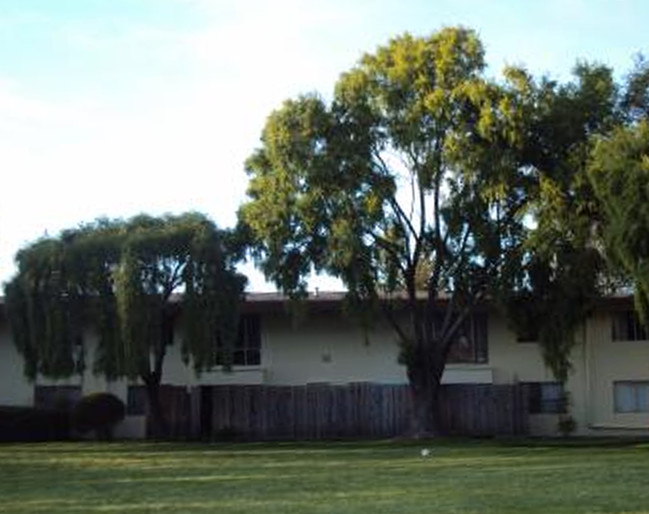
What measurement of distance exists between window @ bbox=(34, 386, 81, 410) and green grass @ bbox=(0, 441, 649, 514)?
12.9m

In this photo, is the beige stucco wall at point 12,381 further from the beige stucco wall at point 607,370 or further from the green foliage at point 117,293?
the beige stucco wall at point 607,370

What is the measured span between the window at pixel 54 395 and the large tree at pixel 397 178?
12.5 m

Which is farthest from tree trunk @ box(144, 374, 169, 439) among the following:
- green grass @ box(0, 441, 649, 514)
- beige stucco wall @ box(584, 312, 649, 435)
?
beige stucco wall @ box(584, 312, 649, 435)

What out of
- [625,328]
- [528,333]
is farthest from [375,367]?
[625,328]

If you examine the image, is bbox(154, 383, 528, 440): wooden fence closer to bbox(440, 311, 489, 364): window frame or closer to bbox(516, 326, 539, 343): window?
bbox(440, 311, 489, 364): window frame

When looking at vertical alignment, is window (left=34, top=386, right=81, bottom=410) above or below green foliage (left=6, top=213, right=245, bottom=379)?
below

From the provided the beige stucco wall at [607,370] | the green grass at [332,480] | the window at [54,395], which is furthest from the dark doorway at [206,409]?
the beige stucco wall at [607,370]

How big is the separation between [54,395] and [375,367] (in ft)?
45.9

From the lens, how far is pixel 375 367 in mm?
50688

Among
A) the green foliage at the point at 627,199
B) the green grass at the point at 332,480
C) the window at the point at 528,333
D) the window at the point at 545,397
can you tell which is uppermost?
the green foliage at the point at 627,199

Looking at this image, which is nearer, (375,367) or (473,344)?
(473,344)

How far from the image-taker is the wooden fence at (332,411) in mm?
48062

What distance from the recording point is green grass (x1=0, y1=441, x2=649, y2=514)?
17766 millimetres

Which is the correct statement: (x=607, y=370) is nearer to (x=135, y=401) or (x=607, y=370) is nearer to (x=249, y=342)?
(x=249, y=342)
